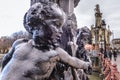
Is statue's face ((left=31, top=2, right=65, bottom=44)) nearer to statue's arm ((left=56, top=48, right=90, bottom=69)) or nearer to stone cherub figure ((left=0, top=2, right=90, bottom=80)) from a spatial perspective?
stone cherub figure ((left=0, top=2, right=90, bottom=80))

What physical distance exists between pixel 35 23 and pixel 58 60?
0.31m

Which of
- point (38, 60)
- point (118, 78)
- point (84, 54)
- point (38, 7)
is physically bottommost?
point (118, 78)

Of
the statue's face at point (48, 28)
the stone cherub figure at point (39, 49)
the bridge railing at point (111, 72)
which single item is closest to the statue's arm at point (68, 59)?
the stone cherub figure at point (39, 49)

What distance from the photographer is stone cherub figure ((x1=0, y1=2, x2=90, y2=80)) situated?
6.79ft

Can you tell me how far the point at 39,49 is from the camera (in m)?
2.16

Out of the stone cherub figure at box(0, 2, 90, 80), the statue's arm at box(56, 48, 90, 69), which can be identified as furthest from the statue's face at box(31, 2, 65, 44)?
the statue's arm at box(56, 48, 90, 69)

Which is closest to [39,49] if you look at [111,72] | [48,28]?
[48,28]

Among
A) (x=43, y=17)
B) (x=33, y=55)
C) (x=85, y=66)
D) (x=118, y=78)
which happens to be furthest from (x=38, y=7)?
(x=118, y=78)

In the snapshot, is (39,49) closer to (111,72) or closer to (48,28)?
(48,28)

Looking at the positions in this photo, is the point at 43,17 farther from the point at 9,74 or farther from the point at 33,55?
the point at 9,74

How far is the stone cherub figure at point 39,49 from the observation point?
2.07m

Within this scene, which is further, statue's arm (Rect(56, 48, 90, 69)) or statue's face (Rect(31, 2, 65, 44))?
statue's arm (Rect(56, 48, 90, 69))

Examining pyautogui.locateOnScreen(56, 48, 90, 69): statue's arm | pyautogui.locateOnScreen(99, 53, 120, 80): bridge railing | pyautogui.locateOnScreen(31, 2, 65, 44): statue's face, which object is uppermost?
pyautogui.locateOnScreen(31, 2, 65, 44): statue's face

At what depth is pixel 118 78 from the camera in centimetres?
692
